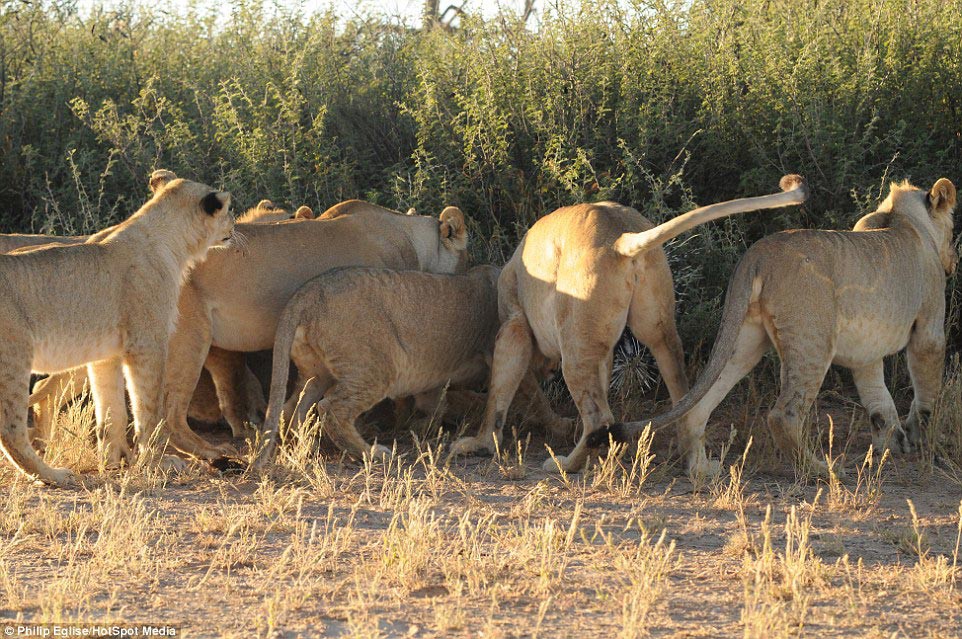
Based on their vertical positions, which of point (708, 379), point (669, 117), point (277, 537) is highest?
point (669, 117)

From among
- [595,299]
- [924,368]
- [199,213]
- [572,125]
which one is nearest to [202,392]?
[199,213]

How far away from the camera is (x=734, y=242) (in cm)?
857

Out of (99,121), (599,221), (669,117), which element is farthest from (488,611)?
(99,121)

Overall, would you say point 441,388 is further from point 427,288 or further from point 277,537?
point 277,537

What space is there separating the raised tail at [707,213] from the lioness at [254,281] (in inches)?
72.3

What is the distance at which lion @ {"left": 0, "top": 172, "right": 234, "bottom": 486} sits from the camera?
5965mm

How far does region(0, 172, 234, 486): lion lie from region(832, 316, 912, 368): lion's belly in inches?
128

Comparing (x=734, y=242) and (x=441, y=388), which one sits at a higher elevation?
(x=734, y=242)

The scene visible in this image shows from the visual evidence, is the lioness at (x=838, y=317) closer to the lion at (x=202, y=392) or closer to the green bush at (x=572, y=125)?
the green bush at (x=572, y=125)

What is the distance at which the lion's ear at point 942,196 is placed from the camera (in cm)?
714

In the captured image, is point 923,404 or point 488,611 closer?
point 488,611

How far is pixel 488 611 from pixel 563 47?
5.79m

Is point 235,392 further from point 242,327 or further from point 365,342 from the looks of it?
point 365,342

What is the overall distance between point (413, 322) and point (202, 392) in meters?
1.61
